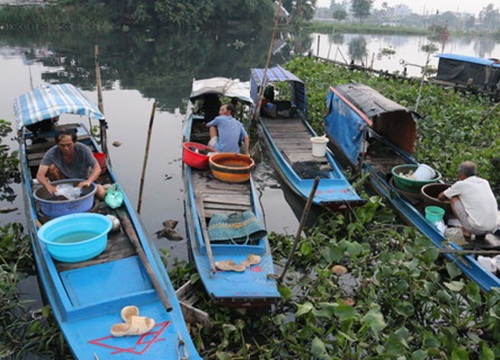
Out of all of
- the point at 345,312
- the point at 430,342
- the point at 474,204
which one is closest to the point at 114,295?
the point at 345,312

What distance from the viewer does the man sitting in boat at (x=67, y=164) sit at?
546cm

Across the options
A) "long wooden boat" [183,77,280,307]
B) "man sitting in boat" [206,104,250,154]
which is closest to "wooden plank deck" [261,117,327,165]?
"man sitting in boat" [206,104,250,154]

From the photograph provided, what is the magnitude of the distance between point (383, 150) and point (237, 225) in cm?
490

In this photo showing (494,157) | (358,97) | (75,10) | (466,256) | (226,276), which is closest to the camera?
(226,276)

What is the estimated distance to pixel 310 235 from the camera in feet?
22.8

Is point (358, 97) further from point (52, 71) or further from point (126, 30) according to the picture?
point (126, 30)

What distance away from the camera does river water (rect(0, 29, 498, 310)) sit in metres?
8.09

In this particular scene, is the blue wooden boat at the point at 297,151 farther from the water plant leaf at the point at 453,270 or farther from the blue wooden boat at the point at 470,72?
the blue wooden boat at the point at 470,72

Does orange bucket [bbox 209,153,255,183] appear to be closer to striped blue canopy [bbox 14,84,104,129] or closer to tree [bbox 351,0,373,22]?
striped blue canopy [bbox 14,84,104,129]

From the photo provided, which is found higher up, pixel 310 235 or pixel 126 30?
pixel 126 30

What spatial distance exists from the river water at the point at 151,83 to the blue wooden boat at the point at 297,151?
2.02 feet

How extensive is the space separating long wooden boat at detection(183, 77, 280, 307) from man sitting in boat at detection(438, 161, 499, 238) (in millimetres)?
2665

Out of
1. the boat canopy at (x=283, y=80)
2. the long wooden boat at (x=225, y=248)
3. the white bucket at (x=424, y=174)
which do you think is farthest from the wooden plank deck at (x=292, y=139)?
the long wooden boat at (x=225, y=248)

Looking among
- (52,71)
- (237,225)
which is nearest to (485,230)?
(237,225)
